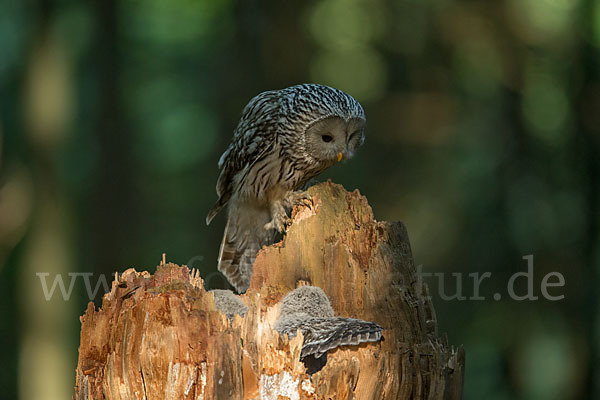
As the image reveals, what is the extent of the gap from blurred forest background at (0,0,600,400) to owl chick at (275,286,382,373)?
3434mm

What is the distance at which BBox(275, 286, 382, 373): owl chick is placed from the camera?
2.20 m

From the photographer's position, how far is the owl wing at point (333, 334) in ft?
7.18

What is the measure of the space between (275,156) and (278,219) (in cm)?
48

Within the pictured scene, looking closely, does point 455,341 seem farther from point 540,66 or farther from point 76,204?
point 76,204

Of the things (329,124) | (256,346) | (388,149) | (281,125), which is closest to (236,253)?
(281,125)

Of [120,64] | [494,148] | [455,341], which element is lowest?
[455,341]

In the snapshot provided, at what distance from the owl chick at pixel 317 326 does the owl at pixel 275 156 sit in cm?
135

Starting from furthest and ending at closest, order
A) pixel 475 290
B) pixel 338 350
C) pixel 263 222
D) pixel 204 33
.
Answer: pixel 204 33, pixel 475 290, pixel 263 222, pixel 338 350

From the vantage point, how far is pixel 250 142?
4461 millimetres

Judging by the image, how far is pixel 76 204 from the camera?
677 centimetres

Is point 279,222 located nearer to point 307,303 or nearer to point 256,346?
point 307,303

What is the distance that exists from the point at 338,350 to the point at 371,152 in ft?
19.0

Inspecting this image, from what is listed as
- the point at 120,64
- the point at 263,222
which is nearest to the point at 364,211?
the point at 263,222

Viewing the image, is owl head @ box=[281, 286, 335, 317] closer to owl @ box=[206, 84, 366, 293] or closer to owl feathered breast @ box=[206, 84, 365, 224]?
owl @ box=[206, 84, 366, 293]
